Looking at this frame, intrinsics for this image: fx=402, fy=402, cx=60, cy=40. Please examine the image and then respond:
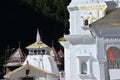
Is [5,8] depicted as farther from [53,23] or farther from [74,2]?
[74,2]

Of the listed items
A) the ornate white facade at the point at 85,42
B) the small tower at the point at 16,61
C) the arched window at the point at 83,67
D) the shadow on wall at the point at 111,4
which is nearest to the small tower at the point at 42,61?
the small tower at the point at 16,61

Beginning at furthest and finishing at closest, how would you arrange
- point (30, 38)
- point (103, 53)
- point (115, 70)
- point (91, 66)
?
point (30, 38) → point (91, 66) → point (115, 70) → point (103, 53)

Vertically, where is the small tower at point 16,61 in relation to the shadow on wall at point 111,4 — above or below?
below

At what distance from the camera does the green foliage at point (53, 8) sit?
68.8 m

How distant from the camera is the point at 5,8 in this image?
70000 millimetres

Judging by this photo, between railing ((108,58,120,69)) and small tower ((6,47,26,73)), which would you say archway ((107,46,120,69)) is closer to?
railing ((108,58,120,69))

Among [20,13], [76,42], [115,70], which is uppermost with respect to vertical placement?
[20,13]

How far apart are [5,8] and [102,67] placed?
49841mm

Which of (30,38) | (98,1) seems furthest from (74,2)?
(30,38)

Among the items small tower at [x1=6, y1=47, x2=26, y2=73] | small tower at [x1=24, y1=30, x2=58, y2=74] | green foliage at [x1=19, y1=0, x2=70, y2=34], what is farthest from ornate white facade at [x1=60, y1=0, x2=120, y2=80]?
green foliage at [x1=19, y1=0, x2=70, y2=34]

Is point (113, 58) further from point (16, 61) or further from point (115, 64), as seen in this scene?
point (16, 61)

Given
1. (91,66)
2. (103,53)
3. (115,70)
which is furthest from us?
(91,66)

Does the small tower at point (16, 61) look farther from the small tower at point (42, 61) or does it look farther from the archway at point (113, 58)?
the archway at point (113, 58)

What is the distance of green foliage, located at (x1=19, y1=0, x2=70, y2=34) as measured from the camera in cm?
6881
